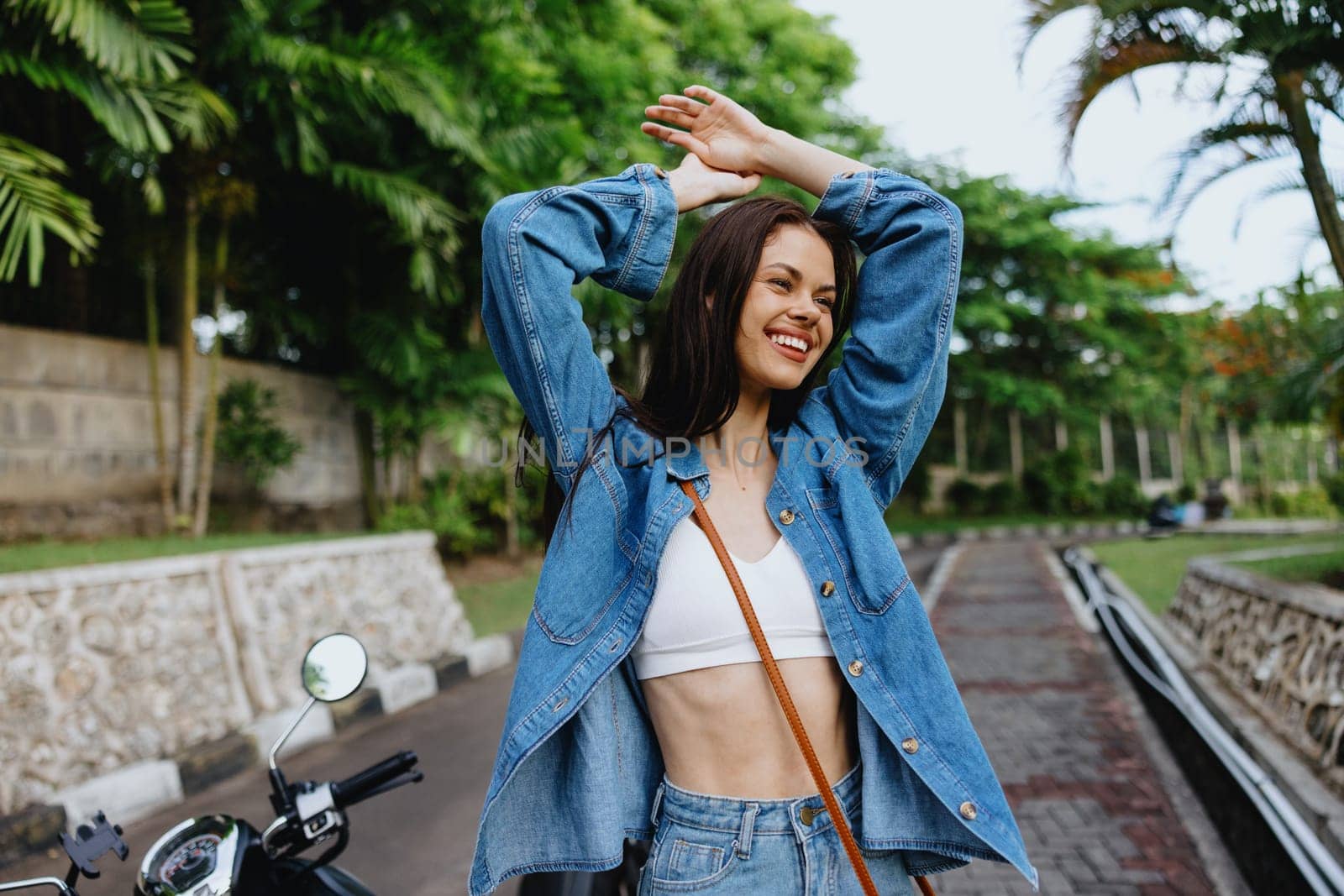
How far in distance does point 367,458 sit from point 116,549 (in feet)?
15.0

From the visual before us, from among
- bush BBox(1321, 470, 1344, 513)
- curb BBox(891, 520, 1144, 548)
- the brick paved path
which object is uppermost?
bush BBox(1321, 470, 1344, 513)

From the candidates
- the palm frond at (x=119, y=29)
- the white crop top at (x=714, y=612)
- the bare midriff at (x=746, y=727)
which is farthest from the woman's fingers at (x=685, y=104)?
the palm frond at (x=119, y=29)

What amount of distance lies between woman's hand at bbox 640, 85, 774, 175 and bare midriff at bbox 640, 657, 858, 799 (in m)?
0.95

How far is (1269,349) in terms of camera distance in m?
14.3

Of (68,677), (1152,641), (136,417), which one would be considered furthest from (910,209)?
(136,417)

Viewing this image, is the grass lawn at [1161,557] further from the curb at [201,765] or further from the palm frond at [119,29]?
the palm frond at [119,29]

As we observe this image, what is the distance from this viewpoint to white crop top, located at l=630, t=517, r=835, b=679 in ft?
4.76

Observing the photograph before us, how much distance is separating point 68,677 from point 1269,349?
53.1ft

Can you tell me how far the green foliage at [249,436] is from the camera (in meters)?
7.98

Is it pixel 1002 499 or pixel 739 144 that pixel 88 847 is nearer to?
pixel 739 144

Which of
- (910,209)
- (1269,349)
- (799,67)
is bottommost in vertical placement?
(910,209)

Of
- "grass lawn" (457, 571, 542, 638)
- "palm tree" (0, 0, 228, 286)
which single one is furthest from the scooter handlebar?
"grass lawn" (457, 571, 542, 638)

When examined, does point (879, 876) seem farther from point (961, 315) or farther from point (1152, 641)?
point (961, 315)

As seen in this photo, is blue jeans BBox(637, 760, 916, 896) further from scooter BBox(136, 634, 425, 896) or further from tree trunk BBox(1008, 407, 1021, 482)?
tree trunk BBox(1008, 407, 1021, 482)
